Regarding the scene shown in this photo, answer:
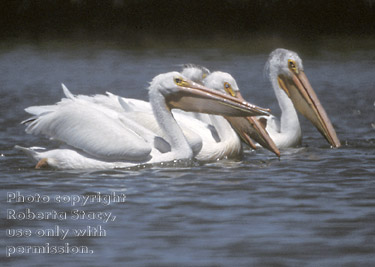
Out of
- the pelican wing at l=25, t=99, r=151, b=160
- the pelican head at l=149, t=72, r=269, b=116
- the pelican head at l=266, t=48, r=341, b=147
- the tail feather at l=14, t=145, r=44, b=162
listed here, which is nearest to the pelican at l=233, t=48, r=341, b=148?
the pelican head at l=266, t=48, r=341, b=147

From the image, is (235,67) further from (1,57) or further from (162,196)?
(162,196)

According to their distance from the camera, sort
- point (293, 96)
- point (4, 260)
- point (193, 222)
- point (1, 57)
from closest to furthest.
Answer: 1. point (4, 260)
2. point (193, 222)
3. point (293, 96)
4. point (1, 57)

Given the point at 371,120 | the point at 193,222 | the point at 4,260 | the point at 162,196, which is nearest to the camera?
the point at 4,260

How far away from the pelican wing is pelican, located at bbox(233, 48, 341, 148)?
6.33 ft

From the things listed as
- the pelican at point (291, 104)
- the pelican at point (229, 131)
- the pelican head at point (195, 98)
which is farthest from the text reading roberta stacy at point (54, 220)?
the pelican at point (291, 104)

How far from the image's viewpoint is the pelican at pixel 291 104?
9141 millimetres

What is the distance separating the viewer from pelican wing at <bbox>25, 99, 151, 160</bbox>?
7.29 metres

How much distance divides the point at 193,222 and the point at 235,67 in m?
12.7

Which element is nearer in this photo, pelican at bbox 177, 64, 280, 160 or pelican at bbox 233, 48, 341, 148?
pelican at bbox 177, 64, 280, 160

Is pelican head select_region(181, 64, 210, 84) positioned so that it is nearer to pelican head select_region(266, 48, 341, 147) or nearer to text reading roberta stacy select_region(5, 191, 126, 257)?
→ pelican head select_region(266, 48, 341, 147)

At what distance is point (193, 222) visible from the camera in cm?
557

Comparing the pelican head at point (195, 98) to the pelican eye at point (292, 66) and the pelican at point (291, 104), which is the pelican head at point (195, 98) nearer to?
the pelican at point (291, 104)

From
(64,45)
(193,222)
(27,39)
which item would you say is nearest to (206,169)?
(193,222)

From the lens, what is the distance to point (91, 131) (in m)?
7.34
